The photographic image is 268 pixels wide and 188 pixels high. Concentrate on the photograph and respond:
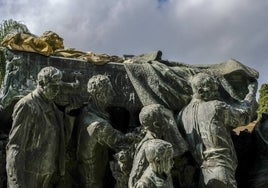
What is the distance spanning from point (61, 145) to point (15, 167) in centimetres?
78

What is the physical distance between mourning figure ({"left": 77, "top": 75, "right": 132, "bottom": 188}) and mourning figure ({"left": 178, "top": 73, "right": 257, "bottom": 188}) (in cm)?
100

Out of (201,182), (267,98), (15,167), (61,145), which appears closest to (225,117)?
(201,182)

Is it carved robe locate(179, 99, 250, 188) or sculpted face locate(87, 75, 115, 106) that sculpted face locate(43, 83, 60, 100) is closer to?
sculpted face locate(87, 75, 115, 106)

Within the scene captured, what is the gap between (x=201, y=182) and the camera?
8.81 meters

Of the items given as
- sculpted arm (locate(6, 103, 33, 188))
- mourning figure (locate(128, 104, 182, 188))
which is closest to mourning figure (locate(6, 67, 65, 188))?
sculpted arm (locate(6, 103, 33, 188))

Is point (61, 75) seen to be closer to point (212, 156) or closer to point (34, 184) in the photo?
point (34, 184)

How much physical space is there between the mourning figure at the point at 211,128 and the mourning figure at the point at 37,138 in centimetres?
188

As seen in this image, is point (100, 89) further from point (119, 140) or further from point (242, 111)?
point (242, 111)

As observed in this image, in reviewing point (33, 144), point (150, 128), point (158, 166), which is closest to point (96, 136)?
point (150, 128)

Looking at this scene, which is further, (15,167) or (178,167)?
(178,167)

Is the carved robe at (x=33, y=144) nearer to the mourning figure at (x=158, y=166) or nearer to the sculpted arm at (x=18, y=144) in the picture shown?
the sculpted arm at (x=18, y=144)

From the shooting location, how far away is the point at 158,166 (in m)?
7.77

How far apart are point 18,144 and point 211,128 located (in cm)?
265

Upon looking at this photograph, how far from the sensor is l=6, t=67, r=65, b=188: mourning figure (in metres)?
8.20
